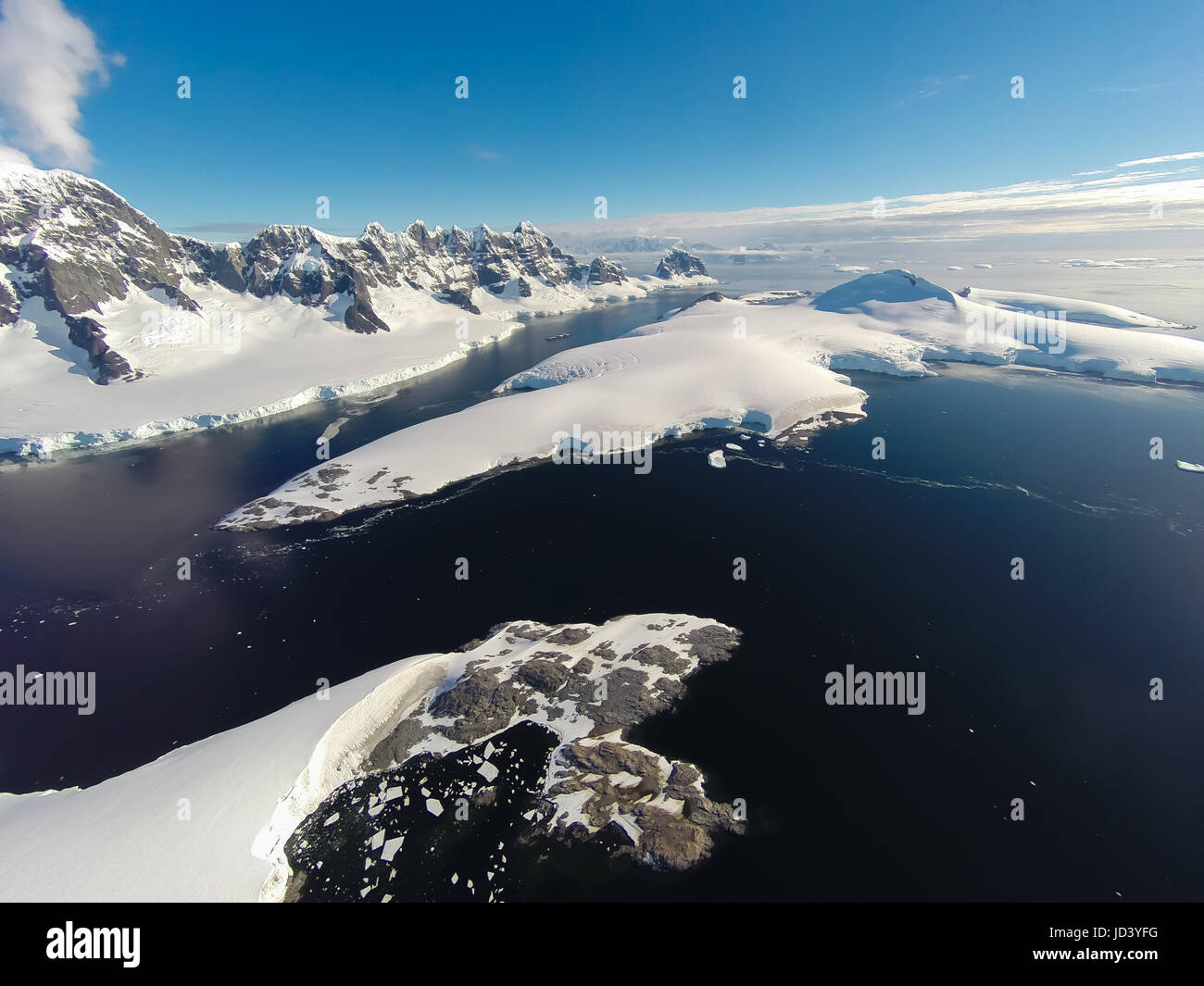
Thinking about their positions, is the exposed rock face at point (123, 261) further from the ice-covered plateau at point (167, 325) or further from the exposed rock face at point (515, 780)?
the exposed rock face at point (515, 780)

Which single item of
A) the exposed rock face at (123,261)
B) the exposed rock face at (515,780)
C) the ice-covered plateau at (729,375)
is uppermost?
the exposed rock face at (123,261)

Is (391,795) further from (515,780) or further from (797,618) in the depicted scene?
(797,618)

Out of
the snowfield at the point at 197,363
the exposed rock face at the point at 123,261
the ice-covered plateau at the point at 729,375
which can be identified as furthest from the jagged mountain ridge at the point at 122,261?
the ice-covered plateau at the point at 729,375

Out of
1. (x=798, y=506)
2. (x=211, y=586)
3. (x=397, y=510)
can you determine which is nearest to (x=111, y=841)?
(x=211, y=586)

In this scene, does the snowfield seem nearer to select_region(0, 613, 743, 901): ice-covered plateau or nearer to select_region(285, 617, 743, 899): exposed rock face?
select_region(0, 613, 743, 901): ice-covered plateau

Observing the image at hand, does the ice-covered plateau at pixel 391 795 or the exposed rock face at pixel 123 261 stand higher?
the exposed rock face at pixel 123 261

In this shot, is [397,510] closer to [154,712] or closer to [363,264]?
[154,712]
